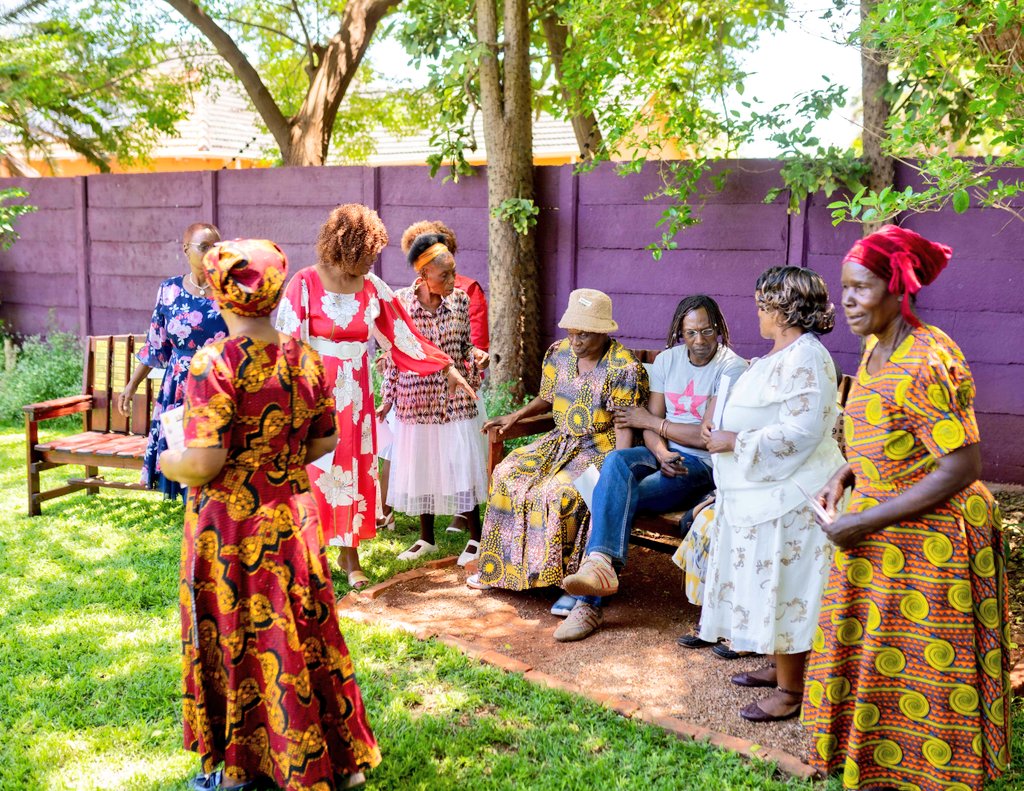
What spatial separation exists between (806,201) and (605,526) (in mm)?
3037

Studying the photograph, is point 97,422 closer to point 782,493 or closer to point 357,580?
point 357,580

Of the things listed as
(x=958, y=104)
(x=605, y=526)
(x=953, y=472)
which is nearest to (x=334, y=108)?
(x=958, y=104)

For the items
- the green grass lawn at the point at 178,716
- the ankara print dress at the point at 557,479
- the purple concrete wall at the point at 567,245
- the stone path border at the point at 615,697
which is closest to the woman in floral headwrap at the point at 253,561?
the green grass lawn at the point at 178,716

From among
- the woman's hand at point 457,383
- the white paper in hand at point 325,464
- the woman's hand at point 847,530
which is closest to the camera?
the woman's hand at point 847,530

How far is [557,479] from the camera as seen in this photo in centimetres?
539

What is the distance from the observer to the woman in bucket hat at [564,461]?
5277 mm

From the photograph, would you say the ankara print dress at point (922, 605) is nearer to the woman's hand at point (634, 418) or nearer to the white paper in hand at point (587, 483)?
the woman's hand at point (634, 418)

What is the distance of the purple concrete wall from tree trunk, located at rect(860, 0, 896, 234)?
0.15 metres

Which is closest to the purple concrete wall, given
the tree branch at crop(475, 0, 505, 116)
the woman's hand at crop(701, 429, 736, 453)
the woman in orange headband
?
the tree branch at crop(475, 0, 505, 116)

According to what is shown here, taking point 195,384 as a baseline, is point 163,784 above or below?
below

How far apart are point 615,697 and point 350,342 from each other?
7.75ft

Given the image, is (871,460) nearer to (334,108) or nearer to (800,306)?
(800,306)

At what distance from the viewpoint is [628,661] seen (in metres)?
4.62

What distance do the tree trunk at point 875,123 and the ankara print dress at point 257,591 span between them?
4.40 m
